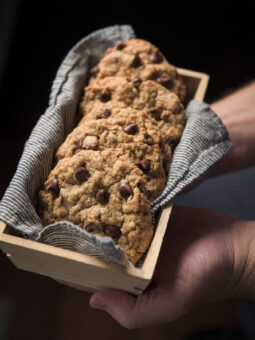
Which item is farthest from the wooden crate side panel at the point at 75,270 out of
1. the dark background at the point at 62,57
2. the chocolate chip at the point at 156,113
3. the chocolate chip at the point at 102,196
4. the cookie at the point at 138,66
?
the dark background at the point at 62,57

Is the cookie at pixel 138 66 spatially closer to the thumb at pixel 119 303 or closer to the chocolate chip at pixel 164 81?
the chocolate chip at pixel 164 81

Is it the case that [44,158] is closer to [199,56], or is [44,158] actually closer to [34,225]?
[34,225]

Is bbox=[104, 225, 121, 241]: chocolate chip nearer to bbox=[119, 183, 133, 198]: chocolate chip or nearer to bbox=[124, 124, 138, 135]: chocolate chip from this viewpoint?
bbox=[119, 183, 133, 198]: chocolate chip

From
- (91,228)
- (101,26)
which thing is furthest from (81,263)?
(101,26)

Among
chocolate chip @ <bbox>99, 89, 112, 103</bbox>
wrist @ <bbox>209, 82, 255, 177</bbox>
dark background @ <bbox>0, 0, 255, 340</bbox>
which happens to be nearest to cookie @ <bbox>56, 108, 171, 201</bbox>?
chocolate chip @ <bbox>99, 89, 112, 103</bbox>

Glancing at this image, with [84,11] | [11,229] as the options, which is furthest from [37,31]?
[11,229]

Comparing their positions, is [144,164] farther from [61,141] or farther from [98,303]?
[98,303]

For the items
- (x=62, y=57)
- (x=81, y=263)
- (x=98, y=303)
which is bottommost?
(x=98, y=303)
